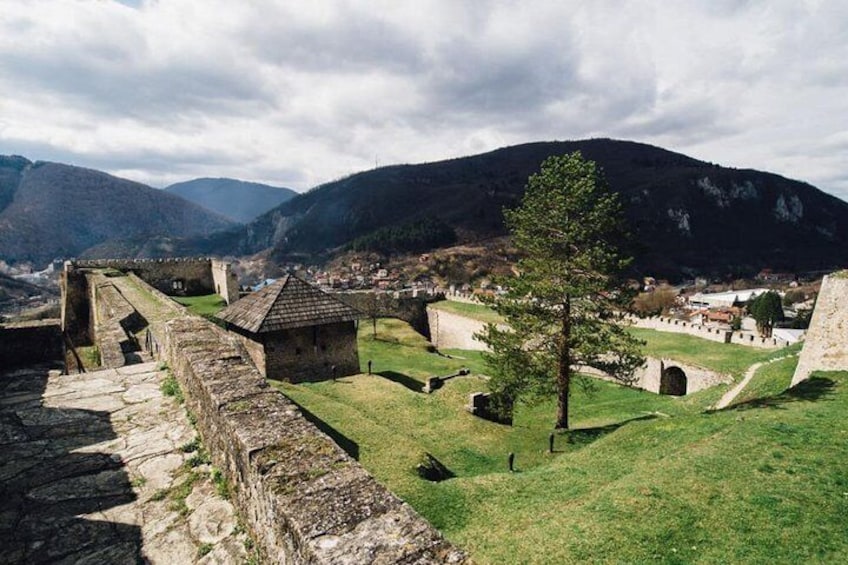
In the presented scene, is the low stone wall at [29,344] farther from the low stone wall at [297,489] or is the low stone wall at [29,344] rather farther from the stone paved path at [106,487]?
the low stone wall at [297,489]

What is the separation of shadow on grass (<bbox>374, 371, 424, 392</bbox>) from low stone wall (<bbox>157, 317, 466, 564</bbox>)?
18065 millimetres

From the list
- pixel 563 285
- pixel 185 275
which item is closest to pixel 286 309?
pixel 563 285

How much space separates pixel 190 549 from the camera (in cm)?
372

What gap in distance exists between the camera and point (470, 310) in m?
46.6

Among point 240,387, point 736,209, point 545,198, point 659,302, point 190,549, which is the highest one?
point 736,209

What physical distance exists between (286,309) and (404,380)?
27.4 feet

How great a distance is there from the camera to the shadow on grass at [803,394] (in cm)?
1384

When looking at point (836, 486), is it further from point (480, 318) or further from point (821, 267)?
point (821, 267)

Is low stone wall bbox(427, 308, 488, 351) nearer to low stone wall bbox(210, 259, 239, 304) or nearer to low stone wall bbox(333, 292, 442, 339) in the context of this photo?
low stone wall bbox(333, 292, 442, 339)

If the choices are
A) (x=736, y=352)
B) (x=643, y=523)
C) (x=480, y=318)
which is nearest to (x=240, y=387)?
(x=643, y=523)

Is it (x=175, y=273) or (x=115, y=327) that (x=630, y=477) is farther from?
(x=175, y=273)

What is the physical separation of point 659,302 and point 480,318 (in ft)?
201

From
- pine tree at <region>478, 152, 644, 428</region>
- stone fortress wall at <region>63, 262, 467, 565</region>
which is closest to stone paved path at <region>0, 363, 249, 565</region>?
stone fortress wall at <region>63, 262, 467, 565</region>

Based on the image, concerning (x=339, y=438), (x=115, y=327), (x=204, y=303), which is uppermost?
(x=115, y=327)
